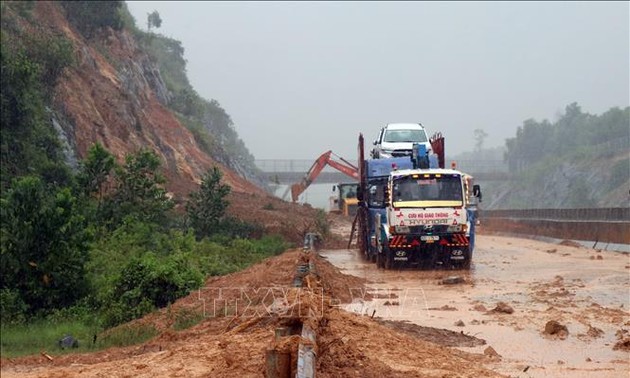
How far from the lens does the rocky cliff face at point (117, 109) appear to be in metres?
35.0

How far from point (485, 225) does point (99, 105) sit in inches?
883

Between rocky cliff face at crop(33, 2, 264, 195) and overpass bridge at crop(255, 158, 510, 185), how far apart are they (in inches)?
1101

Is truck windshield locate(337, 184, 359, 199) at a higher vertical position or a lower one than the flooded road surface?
higher

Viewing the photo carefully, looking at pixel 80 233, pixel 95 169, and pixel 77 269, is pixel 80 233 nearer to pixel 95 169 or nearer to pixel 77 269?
pixel 77 269

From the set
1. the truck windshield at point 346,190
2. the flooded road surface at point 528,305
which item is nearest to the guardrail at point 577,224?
the flooded road surface at point 528,305

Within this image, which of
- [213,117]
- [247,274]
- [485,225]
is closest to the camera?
[247,274]

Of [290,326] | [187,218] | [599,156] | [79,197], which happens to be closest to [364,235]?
[187,218]

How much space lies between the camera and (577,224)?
30.4 m

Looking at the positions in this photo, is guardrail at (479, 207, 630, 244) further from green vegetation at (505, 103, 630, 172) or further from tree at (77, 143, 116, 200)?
green vegetation at (505, 103, 630, 172)

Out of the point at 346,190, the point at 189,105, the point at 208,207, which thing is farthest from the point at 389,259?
the point at 189,105

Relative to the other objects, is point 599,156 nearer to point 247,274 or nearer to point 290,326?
point 247,274

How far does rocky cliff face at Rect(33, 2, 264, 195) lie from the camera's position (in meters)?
35.0

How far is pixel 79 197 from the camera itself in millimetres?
24609

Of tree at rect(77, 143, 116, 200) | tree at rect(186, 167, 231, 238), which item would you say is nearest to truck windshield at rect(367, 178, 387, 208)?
tree at rect(186, 167, 231, 238)
